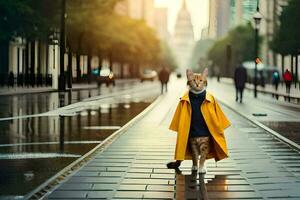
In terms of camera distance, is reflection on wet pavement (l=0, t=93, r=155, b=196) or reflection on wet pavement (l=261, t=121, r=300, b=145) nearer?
reflection on wet pavement (l=0, t=93, r=155, b=196)

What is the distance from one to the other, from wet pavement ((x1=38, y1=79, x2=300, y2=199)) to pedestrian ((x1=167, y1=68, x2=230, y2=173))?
0.33 meters

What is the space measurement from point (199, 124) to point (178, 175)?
811 mm

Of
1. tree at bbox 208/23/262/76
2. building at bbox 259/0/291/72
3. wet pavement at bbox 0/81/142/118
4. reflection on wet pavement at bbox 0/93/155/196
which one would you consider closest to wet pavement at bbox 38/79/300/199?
reflection on wet pavement at bbox 0/93/155/196

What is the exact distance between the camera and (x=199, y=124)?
9.52 m

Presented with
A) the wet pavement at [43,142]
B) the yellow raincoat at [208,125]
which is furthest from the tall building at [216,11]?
the yellow raincoat at [208,125]

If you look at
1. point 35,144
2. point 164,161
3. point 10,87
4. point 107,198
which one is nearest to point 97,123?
point 35,144

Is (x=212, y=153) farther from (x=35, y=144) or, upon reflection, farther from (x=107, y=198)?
(x=35, y=144)

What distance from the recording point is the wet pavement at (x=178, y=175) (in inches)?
311

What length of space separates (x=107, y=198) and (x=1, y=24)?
3767cm

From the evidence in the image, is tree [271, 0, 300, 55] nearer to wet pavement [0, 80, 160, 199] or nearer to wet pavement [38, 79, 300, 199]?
wet pavement [0, 80, 160, 199]

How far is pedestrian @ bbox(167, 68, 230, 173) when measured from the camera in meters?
9.48

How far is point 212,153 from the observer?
32.2ft

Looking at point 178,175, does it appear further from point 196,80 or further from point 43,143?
point 43,143

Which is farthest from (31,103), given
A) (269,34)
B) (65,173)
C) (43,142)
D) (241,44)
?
(269,34)
